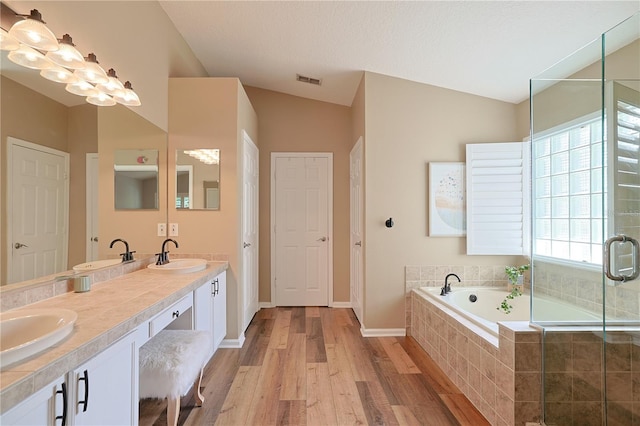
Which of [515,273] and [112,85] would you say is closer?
[112,85]

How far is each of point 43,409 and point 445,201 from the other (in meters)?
3.12

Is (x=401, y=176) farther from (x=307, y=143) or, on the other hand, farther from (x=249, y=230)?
(x=249, y=230)

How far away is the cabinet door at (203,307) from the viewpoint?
2.14m

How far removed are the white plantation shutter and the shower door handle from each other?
4.88 ft

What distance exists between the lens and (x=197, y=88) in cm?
276

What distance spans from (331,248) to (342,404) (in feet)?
7.36

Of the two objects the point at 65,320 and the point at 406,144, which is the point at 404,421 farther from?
the point at 406,144

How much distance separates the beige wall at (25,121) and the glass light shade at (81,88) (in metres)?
0.14

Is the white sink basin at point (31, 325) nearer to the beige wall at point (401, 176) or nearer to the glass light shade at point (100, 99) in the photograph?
the glass light shade at point (100, 99)

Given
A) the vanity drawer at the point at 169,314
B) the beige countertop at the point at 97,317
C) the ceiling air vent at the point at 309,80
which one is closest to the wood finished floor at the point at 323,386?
the vanity drawer at the point at 169,314

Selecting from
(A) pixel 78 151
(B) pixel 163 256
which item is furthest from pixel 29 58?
(B) pixel 163 256

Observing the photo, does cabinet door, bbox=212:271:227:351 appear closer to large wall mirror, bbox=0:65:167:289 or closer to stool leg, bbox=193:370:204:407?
stool leg, bbox=193:370:204:407

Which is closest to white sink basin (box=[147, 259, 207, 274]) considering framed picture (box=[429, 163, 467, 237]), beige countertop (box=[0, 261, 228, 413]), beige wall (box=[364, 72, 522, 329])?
beige countertop (box=[0, 261, 228, 413])

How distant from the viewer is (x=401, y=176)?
10.1 ft
